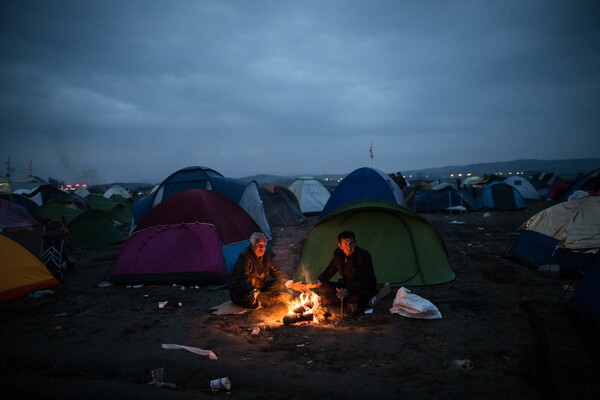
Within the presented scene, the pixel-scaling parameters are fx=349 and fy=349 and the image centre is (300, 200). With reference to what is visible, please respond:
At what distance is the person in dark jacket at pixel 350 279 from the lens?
5.85 m

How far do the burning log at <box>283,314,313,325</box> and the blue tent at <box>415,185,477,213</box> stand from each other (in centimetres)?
1679

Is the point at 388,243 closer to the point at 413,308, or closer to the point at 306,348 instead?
the point at 413,308

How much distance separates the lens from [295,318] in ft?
18.1

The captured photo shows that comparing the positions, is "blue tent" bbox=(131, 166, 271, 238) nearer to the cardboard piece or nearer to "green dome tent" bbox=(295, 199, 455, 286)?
"green dome tent" bbox=(295, 199, 455, 286)

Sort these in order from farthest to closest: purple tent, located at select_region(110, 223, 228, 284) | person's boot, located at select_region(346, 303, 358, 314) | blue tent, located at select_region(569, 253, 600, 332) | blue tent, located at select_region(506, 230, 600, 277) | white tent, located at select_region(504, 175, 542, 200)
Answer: white tent, located at select_region(504, 175, 542, 200) < purple tent, located at select_region(110, 223, 228, 284) < blue tent, located at select_region(506, 230, 600, 277) < person's boot, located at select_region(346, 303, 358, 314) < blue tent, located at select_region(569, 253, 600, 332)

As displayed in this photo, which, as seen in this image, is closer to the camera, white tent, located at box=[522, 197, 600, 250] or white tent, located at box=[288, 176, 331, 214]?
white tent, located at box=[522, 197, 600, 250]

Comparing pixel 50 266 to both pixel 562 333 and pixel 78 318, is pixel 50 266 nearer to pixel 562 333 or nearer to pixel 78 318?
pixel 78 318

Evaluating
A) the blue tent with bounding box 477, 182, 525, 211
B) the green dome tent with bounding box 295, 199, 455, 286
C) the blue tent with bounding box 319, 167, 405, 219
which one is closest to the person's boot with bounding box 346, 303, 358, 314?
the green dome tent with bounding box 295, 199, 455, 286

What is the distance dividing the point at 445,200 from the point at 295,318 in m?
17.5

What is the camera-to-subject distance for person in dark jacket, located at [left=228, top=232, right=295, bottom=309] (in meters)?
6.19

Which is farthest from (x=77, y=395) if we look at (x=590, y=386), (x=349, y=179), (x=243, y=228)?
(x=349, y=179)

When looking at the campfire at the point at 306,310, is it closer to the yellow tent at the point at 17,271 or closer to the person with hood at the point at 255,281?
the person with hood at the point at 255,281

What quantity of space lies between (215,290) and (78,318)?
98.8 inches

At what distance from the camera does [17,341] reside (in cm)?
502
